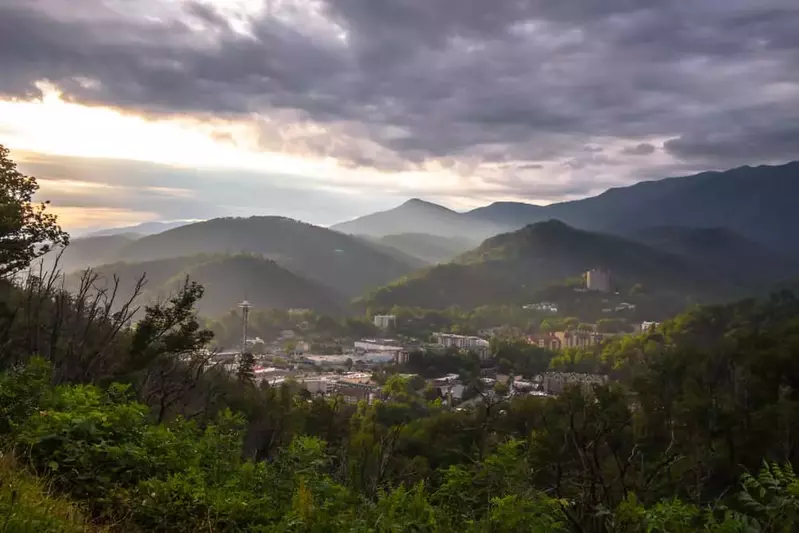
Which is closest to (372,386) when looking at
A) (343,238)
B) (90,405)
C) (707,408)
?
(707,408)

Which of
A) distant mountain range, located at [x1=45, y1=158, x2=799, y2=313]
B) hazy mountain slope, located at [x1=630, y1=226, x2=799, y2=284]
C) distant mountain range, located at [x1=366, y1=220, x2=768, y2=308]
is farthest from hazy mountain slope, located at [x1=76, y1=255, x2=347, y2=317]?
hazy mountain slope, located at [x1=630, y1=226, x2=799, y2=284]

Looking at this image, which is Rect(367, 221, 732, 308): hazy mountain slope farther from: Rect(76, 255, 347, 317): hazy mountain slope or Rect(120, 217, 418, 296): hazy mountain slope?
Rect(120, 217, 418, 296): hazy mountain slope

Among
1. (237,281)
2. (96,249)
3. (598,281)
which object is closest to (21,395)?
(237,281)

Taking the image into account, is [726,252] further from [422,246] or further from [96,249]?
[96,249]

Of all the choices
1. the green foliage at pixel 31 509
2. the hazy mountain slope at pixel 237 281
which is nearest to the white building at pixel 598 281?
Answer: the hazy mountain slope at pixel 237 281

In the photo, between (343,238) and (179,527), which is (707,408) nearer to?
(179,527)

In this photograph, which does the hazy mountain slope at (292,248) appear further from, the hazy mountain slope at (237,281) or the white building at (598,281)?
the white building at (598,281)
